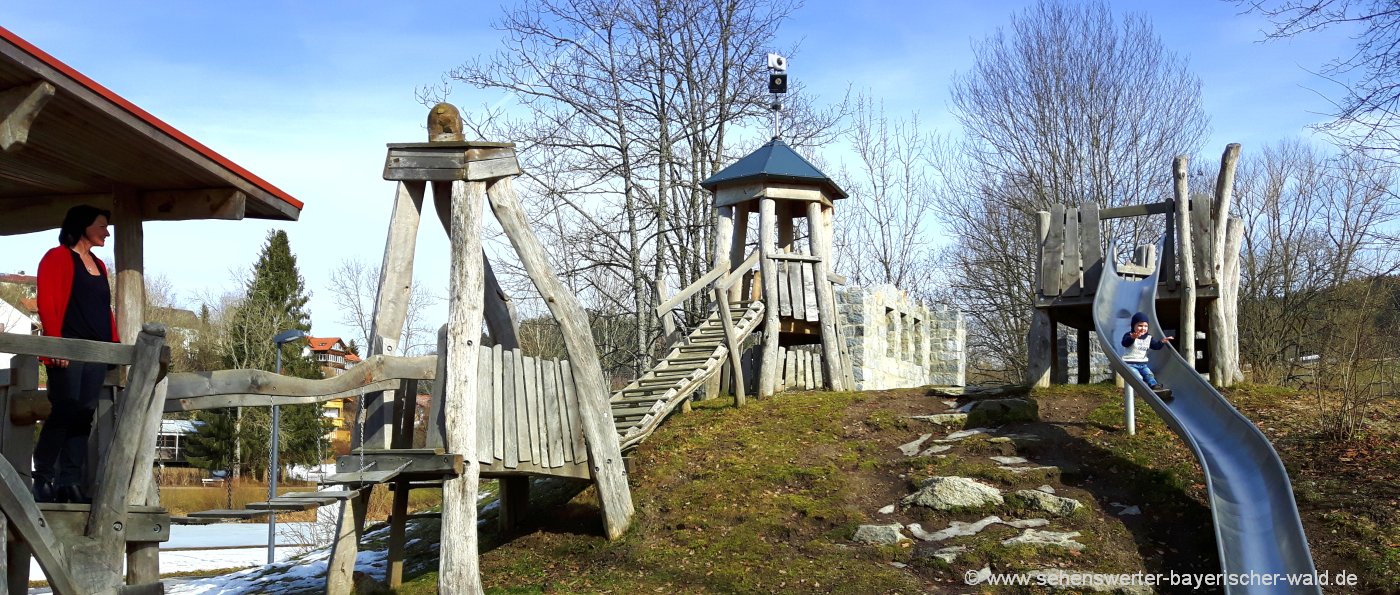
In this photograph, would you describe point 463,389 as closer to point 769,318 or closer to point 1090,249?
point 769,318

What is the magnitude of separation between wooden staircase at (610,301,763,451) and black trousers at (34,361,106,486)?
548cm

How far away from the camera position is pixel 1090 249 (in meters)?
14.0

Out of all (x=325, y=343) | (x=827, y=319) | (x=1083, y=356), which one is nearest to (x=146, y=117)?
(x=827, y=319)

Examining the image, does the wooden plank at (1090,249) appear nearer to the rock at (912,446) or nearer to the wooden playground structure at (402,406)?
the rock at (912,446)

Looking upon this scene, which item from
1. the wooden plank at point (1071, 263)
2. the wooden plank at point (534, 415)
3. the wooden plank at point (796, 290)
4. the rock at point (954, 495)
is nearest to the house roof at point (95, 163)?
Result: the wooden plank at point (534, 415)

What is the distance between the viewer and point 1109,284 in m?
14.1

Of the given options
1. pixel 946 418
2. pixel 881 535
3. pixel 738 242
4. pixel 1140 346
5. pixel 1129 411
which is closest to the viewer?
pixel 881 535

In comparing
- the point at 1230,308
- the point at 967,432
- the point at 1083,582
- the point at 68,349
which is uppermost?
the point at 1230,308

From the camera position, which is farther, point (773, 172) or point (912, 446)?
point (773, 172)

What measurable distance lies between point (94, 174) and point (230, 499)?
2695 centimetres

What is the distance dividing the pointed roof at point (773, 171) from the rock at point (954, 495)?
738 cm

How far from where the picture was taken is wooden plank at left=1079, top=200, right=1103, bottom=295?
13.9 meters

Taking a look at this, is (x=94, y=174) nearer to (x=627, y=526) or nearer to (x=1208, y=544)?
(x=627, y=526)

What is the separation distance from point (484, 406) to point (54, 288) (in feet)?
11.9
